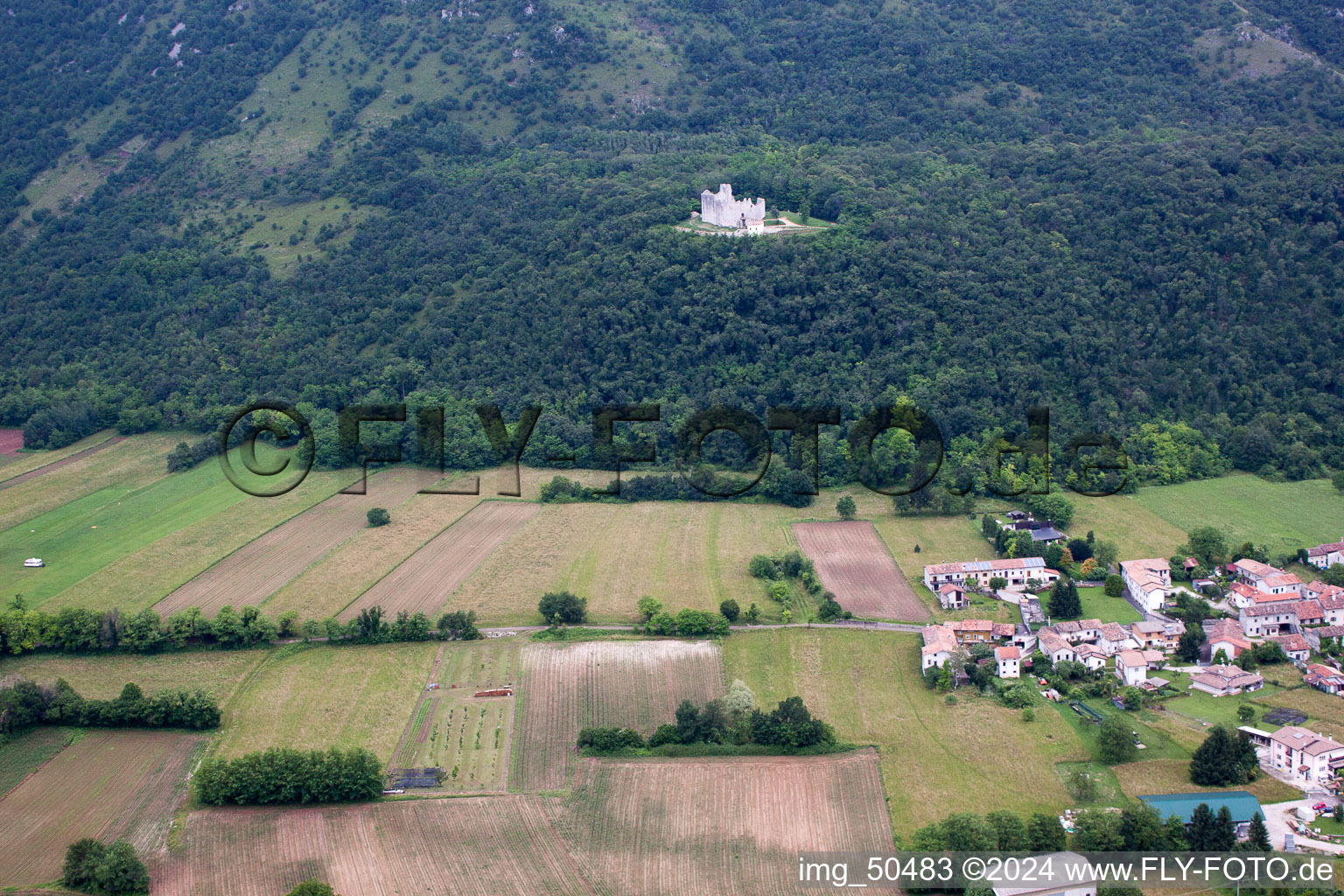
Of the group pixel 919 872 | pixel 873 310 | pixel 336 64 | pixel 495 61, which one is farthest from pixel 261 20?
pixel 919 872

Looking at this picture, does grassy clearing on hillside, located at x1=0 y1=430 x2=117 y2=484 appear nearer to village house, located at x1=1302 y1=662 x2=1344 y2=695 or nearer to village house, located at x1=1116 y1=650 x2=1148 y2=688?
village house, located at x1=1116 y1=650 x2=1148 y2=688

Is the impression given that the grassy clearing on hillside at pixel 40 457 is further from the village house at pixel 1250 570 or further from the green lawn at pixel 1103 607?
the village house at pixel 1250 570

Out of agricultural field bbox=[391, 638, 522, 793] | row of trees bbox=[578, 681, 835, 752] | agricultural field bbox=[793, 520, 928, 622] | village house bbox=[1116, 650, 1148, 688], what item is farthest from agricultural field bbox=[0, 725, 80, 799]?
village house bbox=[1116, 650, 1148, 688]

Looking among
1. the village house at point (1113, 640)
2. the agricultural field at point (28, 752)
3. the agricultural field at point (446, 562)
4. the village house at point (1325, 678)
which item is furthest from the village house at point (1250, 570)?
the agricultural field at point (28, 752)

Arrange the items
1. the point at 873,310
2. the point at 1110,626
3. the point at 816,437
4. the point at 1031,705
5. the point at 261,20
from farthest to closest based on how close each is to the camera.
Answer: the point at 261,20 < the point at 873,310 < the point at 816,437 < the point at 1110,626 < the point at 1031,705

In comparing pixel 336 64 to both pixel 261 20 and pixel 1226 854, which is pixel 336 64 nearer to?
pixel 261 20

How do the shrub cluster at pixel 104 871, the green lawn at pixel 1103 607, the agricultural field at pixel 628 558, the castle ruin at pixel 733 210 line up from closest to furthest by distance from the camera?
the shrub cluster at pixel 104 871
the green lawn at pixel 1103 607
the agricultural field at pixel 628 558
the castle ruin at pixel 733 210

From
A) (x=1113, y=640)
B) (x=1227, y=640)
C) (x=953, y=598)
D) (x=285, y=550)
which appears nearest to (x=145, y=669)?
(x=285, y=550)
